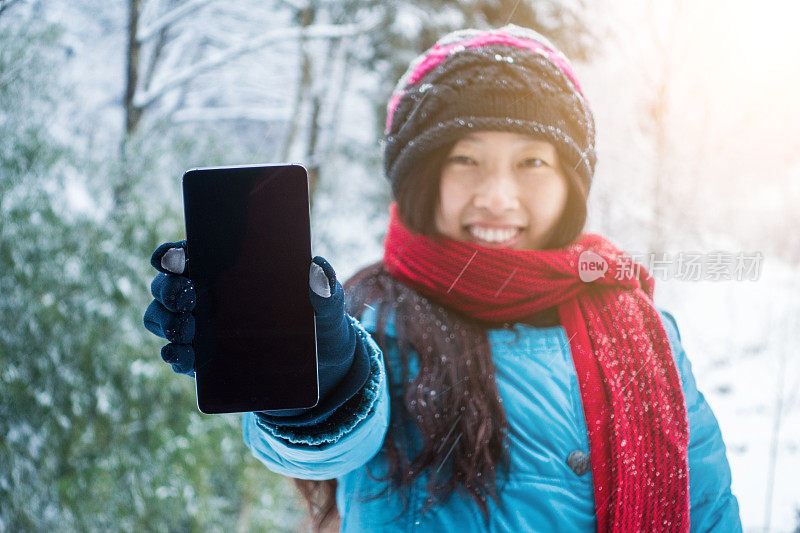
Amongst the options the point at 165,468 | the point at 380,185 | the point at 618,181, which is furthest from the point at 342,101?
the point at 165,468

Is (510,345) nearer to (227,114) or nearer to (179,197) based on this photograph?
(179,197)

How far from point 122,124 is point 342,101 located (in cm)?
176

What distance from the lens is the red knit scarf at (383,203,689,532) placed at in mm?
997

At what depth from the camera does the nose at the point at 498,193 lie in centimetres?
107

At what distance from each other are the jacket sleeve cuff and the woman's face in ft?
1.40

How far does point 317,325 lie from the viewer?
0.74 meters

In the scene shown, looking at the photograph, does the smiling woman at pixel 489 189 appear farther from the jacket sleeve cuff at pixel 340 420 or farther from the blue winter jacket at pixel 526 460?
the jacket sleeve cuff at pixel 340 420

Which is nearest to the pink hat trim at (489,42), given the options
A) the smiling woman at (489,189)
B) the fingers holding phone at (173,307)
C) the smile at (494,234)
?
the smiling woman at (489,189)

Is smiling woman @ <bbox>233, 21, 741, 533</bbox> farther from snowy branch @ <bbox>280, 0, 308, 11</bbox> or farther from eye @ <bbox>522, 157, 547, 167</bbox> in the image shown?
snowy branch @ <bbox>280, 0, 308, 11</bbox>

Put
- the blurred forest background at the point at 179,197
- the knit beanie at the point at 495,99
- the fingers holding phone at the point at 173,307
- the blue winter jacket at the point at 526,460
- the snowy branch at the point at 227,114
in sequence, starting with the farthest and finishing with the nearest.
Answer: the snowy branch at the point at 227,114
the blurred forest background at the point at 179,197
the knit beanie at the point at 495,99
the blue winter jacket at the point at 526,460
the fingers holding phone at the point at 173,307

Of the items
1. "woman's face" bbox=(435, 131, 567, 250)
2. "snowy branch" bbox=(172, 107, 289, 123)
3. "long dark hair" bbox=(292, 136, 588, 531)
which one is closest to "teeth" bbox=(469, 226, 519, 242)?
Answer: "woman's face" bbox=(435, 131, 567, 250)

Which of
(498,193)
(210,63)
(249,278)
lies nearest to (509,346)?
(498,193)

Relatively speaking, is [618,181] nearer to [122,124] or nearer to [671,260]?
[671,260]

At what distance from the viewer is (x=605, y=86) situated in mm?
2039
